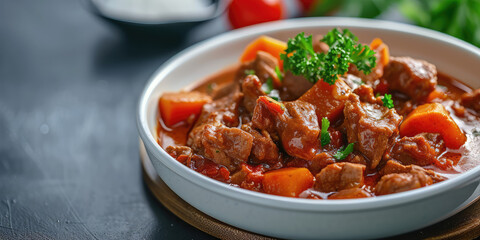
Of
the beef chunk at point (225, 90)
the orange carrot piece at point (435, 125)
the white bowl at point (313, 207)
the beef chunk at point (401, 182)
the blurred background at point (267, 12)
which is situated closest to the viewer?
the white bowl at point (313, 207)

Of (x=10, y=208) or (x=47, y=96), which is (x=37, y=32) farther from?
(x=10, y=208)

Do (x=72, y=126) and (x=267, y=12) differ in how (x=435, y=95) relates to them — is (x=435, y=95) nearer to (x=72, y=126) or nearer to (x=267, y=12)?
(x=267, y=12)

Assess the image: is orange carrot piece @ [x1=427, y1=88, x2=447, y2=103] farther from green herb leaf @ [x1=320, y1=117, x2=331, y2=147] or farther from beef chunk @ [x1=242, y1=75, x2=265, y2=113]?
beef chunk @ [x1=242, y1=75, x2=265, y2=113]

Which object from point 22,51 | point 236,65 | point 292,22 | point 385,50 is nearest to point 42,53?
point 22,51

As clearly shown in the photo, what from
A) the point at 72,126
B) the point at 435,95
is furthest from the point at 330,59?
the point at 72,126

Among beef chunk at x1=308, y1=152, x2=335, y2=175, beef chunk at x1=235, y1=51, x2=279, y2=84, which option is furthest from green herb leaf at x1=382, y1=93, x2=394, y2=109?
beef chunk at x1=235, y1=51, x2=279, y2=84

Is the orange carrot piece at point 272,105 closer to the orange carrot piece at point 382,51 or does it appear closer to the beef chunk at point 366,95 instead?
the beef chunk at point 366,95

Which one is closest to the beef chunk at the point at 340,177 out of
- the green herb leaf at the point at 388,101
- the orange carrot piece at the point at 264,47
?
the green herb leaf at the point at 388,101
